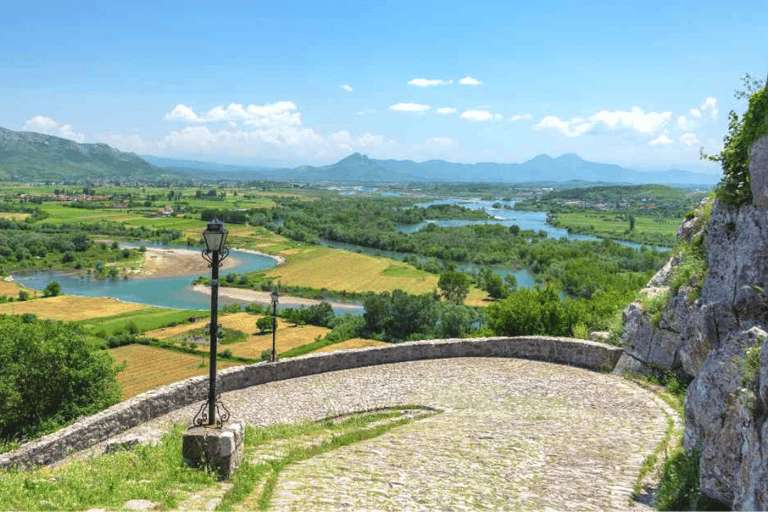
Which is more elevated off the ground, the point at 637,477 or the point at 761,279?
the point at 761,279

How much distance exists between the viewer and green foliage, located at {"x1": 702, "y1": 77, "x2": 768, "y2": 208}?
8.84m

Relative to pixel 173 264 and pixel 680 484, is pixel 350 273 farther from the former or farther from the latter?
pixel 680 484

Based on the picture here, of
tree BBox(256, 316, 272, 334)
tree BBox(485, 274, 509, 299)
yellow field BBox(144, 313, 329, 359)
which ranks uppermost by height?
tree BBox(485, 274, 509, 299)

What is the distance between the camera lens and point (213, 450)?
8.23 metres

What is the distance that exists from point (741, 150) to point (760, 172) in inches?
78.1

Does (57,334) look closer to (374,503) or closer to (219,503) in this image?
(219,503)

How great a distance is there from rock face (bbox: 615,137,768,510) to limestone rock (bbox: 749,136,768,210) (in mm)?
14

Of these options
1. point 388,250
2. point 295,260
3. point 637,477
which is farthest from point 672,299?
point 388,250

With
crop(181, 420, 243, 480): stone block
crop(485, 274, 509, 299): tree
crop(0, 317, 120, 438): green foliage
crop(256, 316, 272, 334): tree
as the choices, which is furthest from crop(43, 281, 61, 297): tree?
crop(181, 420, 243, 480): stone block

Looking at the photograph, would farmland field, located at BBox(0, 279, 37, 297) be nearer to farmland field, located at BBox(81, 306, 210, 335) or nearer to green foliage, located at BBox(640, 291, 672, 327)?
farmland field, located at BBox(81, 306, 210, 335)

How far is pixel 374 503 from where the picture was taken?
23.7 ft

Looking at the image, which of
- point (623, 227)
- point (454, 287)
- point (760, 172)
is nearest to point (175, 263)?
point (454, 287)

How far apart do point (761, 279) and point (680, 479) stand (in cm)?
304

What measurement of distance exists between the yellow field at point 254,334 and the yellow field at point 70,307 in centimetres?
1211
